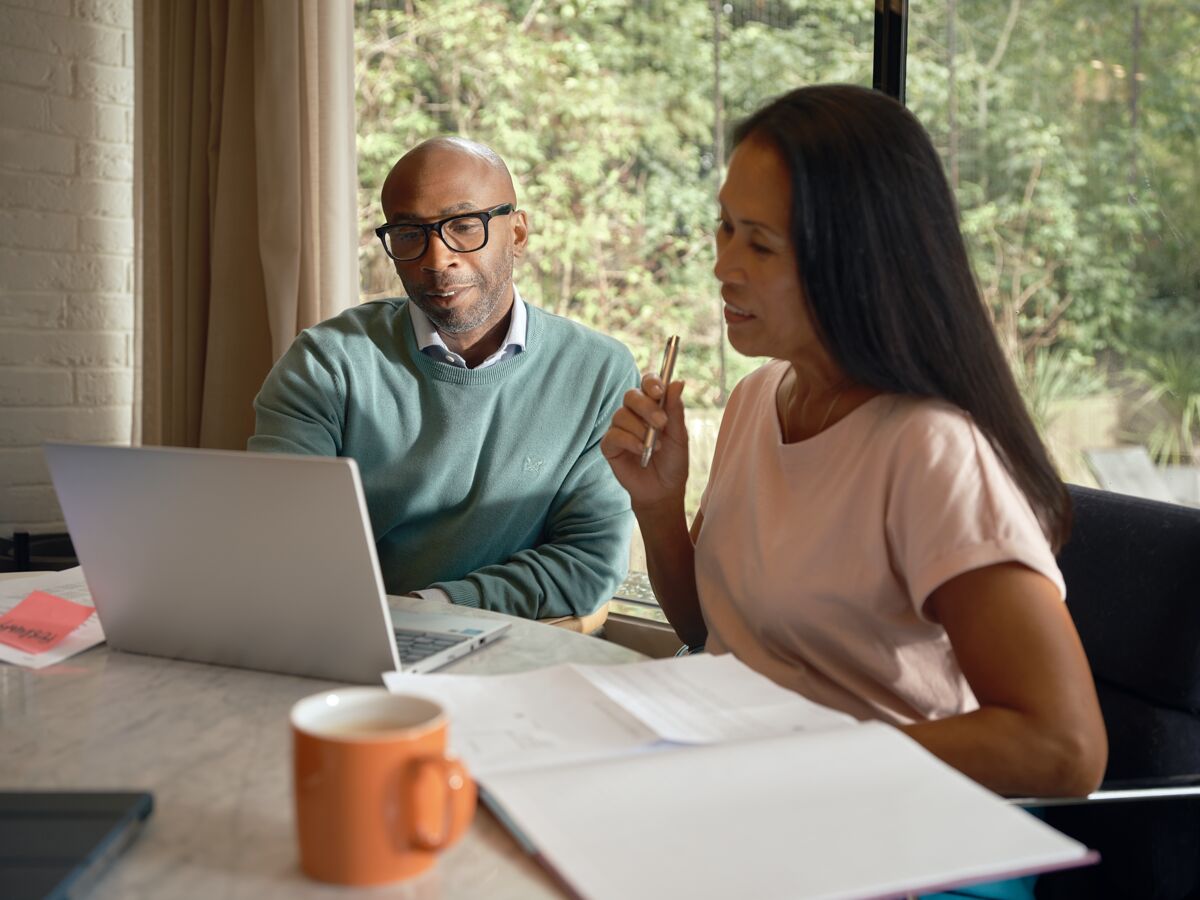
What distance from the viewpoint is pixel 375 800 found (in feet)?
2.03

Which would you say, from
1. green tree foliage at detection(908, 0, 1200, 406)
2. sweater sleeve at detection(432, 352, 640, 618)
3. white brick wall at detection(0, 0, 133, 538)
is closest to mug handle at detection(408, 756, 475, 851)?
sweater sleeve at detection(432, 352, 640, 618)

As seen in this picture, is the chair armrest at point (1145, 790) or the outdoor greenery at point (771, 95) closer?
the chair armrest at point (1145, 790)

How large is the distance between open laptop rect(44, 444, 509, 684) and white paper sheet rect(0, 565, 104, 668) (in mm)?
55

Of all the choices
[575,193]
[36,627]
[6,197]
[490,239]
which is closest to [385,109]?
[575,193]

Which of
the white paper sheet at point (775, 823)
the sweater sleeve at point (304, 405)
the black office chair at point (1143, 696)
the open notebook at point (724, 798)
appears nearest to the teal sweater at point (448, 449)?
the sweater sleeve at point (304, 405)

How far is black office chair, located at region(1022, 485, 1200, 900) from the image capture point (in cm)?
112

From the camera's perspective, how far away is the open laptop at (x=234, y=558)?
919mm

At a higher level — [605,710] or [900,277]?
[900,277]

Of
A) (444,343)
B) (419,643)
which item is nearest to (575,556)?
(444,343)

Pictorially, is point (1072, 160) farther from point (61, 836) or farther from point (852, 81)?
point (61, 836)

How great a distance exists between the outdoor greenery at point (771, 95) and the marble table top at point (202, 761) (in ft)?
7.09

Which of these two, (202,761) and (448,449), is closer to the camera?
(202,761)

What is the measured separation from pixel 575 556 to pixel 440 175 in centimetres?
61

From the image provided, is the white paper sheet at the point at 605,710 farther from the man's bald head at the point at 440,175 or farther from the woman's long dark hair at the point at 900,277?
the man's bald head at the point at 440,175
